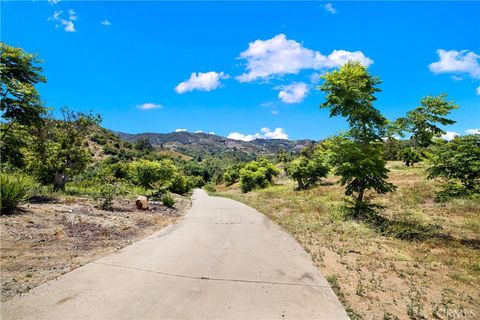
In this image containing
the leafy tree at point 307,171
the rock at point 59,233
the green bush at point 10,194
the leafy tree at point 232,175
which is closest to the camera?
the rock at point 59,233

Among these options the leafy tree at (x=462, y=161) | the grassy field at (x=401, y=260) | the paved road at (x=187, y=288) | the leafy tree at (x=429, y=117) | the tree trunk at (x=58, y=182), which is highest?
the leafy tree at (x=429, y=117)

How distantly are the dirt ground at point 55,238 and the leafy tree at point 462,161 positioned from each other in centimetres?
1102

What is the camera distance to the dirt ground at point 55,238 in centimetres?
603

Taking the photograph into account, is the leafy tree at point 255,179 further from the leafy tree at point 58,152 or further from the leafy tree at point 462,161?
the leafy tree at point 462,161

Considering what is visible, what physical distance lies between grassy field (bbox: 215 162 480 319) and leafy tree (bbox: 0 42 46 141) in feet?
Answer: 40.3

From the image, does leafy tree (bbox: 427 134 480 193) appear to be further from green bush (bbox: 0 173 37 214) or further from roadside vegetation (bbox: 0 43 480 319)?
green bush (bbox: 0 173 37 214)

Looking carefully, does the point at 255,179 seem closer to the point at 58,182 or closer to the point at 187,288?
the point at 58,182

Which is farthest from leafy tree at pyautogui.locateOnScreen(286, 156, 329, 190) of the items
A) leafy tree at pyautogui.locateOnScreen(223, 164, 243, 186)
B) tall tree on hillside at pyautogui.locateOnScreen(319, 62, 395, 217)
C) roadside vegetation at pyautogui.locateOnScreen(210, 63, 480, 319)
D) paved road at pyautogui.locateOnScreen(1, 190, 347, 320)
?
Answer: leafy tree at pyautogui.locateOnScreen(223, 164, 243, 186)

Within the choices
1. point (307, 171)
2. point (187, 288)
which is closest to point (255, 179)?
point (307, 171)

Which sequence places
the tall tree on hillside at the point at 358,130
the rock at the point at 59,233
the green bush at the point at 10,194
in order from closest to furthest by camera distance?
1. the rock at the point at 59,233
2. the green bush at the point at 10,194
3. the tall tree on hillside at the point at 358,130

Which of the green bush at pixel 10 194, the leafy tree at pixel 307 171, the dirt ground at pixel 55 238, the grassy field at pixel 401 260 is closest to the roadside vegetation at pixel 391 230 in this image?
the grassy field at pixel 401 260

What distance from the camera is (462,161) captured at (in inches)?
380

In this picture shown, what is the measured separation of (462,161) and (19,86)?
16.2 m

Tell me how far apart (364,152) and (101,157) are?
8702cm
